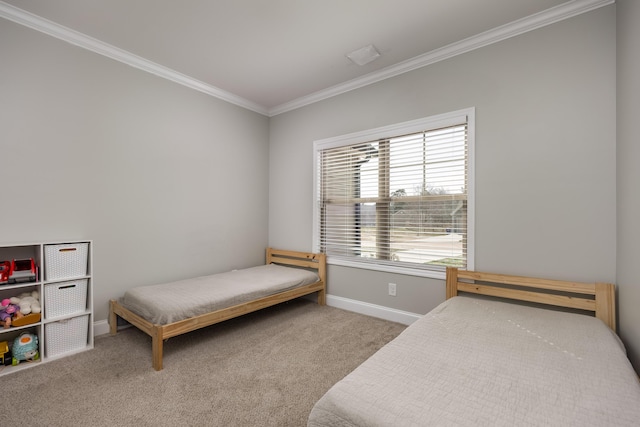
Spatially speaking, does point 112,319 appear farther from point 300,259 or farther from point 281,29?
point 281,29

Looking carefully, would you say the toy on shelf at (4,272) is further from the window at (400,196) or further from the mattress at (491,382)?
the window at (400,196)

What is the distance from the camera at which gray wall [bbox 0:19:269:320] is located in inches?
87.9

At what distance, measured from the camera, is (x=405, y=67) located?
2.87m

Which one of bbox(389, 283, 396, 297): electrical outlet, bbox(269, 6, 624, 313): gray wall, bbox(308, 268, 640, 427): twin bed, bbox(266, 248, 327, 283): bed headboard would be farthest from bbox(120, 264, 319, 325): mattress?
bbox(308, 268, 640, 427): twin bed

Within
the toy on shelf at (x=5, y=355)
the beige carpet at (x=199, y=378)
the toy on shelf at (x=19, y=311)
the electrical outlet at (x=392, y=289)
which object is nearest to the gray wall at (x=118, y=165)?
the toy on shelf at (x=19, y=311)

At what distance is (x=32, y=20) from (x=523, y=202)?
13.3ft

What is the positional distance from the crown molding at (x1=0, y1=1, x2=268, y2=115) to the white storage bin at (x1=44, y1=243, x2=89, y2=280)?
1720 millimetres

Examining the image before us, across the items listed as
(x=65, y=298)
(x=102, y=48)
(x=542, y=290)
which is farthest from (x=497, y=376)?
(x=102, y=48)

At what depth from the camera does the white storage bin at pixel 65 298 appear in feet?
7.08

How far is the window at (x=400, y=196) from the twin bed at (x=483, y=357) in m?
0.41

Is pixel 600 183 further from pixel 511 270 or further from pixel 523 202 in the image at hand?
pixel 511 270

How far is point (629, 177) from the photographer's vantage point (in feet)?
5.49

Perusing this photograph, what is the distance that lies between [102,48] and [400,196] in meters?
3.09

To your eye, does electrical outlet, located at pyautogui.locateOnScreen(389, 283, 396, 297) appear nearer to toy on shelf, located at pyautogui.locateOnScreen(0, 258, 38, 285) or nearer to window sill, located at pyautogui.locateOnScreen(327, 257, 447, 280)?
window sill, located at pyautogui.locateOnScreen(327, 257, 447, 280)
